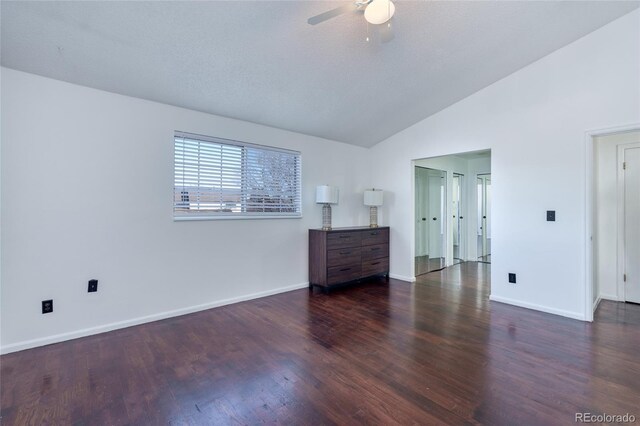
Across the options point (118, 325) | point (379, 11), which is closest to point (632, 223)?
point (379, 11)

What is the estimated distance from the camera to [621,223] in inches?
143

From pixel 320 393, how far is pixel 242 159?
2.84 m

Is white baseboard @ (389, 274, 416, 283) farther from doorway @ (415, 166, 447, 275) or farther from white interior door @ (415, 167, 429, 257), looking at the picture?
white interior door @ (415, 167, 429, 257)

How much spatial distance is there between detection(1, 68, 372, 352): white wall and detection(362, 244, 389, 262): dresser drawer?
70.0 inches

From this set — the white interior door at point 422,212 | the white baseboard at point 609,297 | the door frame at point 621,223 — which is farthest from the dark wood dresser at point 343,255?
the door frame at point 621,223

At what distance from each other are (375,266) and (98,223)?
368 centimetres

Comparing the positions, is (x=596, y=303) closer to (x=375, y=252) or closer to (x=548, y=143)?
(x=548, y=143)

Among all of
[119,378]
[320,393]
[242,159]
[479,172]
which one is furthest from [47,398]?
[479,172]

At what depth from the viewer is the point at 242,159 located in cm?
375

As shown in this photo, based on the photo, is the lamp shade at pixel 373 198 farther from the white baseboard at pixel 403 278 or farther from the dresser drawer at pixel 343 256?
the white baseboard at pixel 403 278

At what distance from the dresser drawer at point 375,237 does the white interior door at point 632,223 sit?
301 centimetres

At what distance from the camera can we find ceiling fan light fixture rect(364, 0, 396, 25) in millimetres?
2025

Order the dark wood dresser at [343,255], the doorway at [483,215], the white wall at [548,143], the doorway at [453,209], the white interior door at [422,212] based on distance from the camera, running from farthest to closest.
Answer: the doorway at [483,215], the white interior door at [422,212], the doorway at [453,209], the dark wood dresser at [343,255], the white wall at [548,143]

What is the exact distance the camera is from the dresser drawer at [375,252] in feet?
14.9
